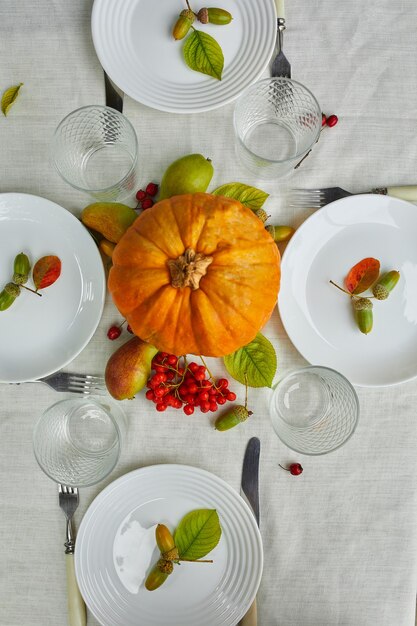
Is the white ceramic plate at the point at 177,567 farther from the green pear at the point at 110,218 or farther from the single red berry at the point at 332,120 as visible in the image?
the single red berry at the point at 332,120

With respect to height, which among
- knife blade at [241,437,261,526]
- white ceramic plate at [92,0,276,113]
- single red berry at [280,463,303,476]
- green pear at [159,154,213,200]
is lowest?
knife blade at [241,437,261,526]

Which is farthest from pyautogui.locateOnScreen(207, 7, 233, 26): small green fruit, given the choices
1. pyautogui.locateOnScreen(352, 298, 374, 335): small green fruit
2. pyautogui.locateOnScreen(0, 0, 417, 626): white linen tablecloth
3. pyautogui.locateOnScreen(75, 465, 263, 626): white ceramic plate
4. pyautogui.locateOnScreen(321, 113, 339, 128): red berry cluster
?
pyautogui.locateOnScreen(75, 465, 263, 626): white ceramic plate

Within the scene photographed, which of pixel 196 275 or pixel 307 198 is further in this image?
pixel 307 198

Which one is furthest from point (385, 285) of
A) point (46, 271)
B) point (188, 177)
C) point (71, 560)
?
point (71, 560)

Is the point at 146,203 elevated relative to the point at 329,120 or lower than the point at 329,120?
lower

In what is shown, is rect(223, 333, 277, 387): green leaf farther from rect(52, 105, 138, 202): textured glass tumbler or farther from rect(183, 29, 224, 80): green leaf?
rect(183, 29, 224, 80): green leaf

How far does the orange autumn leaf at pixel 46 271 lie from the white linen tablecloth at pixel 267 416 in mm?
112

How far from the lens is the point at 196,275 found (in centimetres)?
71

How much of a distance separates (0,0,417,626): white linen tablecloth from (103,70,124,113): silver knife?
0.05ft

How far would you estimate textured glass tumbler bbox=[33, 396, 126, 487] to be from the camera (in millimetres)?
932

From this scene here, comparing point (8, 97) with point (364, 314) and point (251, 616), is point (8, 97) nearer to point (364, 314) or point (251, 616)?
point (364, 314)

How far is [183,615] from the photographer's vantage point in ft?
3.14

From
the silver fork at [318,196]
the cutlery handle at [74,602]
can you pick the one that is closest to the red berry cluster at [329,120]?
the silver fork at [318,196]

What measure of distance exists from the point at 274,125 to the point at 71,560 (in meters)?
0.89
